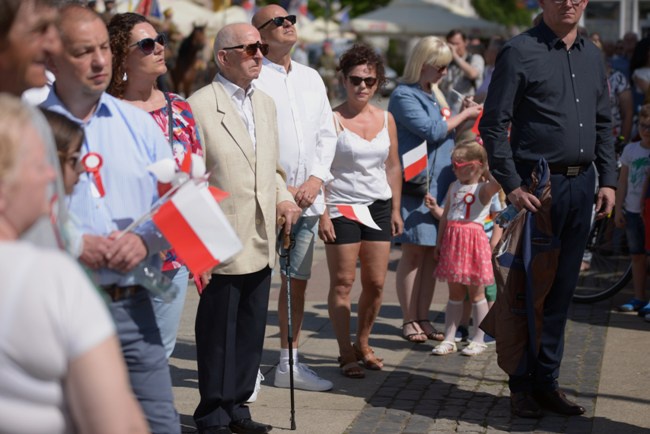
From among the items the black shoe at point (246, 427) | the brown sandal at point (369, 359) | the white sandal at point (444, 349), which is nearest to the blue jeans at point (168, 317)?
the black shoe at point (246, 427)

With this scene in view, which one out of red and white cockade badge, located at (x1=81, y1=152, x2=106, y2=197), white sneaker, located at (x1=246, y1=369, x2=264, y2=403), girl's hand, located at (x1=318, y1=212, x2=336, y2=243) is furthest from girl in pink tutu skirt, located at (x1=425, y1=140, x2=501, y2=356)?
red and white cockade badge, located at (x1=81, y1=152, x2=106, y2=197)

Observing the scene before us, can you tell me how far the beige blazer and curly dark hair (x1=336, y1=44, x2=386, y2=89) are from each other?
1714 mm

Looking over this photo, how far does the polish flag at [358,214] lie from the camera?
6743 millimetres

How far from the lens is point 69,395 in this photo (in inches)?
89.0

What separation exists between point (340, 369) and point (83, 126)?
3636 millimetres

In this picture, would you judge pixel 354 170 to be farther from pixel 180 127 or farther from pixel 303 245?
pixel 180 127

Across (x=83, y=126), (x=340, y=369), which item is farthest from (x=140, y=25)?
(x=340, y=369)

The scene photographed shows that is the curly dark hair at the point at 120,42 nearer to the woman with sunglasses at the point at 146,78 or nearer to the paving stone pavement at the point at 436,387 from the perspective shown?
the woman with sunglasses at the point at 146,78

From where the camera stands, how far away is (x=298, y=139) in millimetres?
6129

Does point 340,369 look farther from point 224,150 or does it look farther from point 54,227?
point 54,227

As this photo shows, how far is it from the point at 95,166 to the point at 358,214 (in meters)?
3.31

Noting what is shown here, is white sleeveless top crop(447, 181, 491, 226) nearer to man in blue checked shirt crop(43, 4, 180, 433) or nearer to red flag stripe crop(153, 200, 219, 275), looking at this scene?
man in blue checked shirt crop(43, 4, 180, 433)

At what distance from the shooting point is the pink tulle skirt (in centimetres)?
741

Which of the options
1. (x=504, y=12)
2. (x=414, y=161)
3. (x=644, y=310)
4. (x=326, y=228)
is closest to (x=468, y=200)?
(x=414, y=161)
